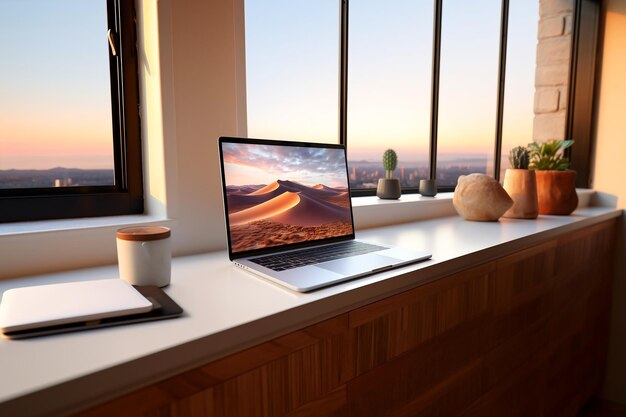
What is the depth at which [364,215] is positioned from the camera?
60.8 inches

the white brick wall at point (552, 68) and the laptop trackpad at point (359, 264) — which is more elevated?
the white brick wall at point (552, 68)

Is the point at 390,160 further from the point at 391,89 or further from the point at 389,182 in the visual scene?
the point at 391,89

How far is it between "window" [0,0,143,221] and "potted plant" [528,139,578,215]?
1782 mm

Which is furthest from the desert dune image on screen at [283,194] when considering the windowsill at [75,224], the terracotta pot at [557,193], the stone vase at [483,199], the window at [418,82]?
the terracotta pot at [557,193]

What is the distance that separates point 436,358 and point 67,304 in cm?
82

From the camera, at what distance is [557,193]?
6.51ft

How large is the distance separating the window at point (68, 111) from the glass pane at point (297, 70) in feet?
1.94

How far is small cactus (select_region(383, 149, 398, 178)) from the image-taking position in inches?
71.9

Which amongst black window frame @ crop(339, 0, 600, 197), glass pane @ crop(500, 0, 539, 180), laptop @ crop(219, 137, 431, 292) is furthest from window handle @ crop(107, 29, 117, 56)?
glass pane @ crop(500, 0, 539, 180)

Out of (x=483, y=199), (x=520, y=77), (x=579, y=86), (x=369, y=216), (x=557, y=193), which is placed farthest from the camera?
(x=520, y=77)

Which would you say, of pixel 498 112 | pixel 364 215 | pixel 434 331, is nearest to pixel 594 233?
pixel 498 112

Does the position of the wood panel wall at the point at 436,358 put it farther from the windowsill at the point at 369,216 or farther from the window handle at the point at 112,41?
the window handle at the point at 112,41

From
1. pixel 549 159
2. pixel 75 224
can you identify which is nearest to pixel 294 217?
pixel 75 224

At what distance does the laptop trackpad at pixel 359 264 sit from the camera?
0.90 metres
